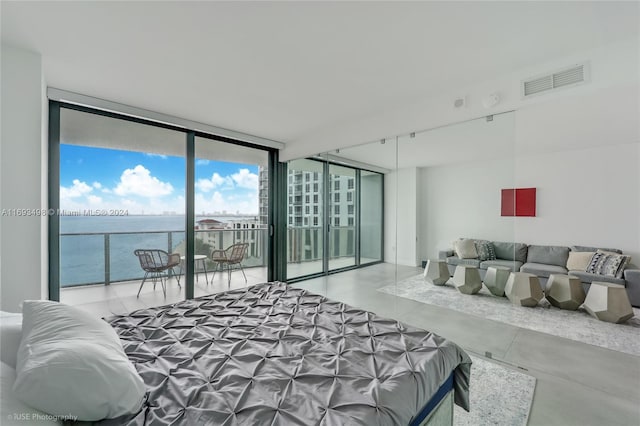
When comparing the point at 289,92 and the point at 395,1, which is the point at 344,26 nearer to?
the point at 395,1

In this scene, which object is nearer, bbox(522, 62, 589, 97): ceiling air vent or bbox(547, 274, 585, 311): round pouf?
bbox(522, 62, 589, 97): ceiling air vent

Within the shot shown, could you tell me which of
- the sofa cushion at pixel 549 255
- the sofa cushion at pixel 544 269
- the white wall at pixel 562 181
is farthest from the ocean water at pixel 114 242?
the sofa cushion at pixel 549 255

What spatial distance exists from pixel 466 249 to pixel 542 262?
2380mm

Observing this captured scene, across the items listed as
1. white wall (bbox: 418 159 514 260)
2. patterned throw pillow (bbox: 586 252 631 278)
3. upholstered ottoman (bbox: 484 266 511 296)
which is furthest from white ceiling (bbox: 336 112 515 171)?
patterned throw pillow (bbox: 586 252 631 278)

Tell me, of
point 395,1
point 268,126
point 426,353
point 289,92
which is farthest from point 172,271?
point 395,1

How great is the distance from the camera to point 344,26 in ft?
6.37

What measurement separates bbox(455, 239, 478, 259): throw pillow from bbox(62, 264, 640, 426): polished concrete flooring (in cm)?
60

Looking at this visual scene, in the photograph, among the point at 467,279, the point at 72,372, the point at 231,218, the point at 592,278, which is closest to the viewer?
the point at 72,372

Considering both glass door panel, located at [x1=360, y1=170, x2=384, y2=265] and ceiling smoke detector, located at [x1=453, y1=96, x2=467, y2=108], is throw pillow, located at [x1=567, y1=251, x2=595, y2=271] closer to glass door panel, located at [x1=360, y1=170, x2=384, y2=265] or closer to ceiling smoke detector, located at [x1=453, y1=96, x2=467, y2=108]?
glass door panel, located at [x1=360, y1=170, x2=384, y2=265]

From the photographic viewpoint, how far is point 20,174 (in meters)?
2.24

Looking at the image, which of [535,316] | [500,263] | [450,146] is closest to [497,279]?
[500,263]

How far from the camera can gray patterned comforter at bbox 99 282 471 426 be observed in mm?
1061

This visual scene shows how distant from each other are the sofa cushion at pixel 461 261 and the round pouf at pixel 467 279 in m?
0.04

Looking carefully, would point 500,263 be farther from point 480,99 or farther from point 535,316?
point 480,99
